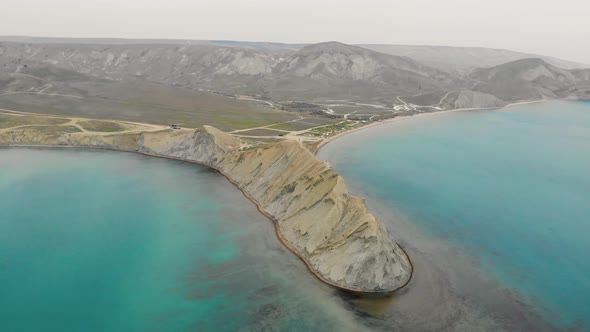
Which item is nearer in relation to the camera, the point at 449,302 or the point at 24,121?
the point at 449,302

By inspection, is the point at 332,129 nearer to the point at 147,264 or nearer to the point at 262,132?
the point at 262,132

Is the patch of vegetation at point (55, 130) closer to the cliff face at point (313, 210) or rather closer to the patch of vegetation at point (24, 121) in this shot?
the patch of vegetation at point (24, 121)

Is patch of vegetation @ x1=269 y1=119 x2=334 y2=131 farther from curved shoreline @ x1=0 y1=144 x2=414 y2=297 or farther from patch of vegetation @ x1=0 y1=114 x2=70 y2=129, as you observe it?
patch of vegetation @ x1=0 y1=114 x2=70 y2=129

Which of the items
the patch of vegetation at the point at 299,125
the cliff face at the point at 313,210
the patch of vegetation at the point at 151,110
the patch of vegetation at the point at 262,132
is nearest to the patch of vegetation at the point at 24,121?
the patch of vegetation at the point at 151,110

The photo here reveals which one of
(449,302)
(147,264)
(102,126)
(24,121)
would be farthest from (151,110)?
(449,302)

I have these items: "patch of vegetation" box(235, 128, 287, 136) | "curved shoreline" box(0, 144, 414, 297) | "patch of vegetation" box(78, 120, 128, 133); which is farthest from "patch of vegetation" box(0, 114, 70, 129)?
"patch of vegetation" box(235, 128, 287, 136)
